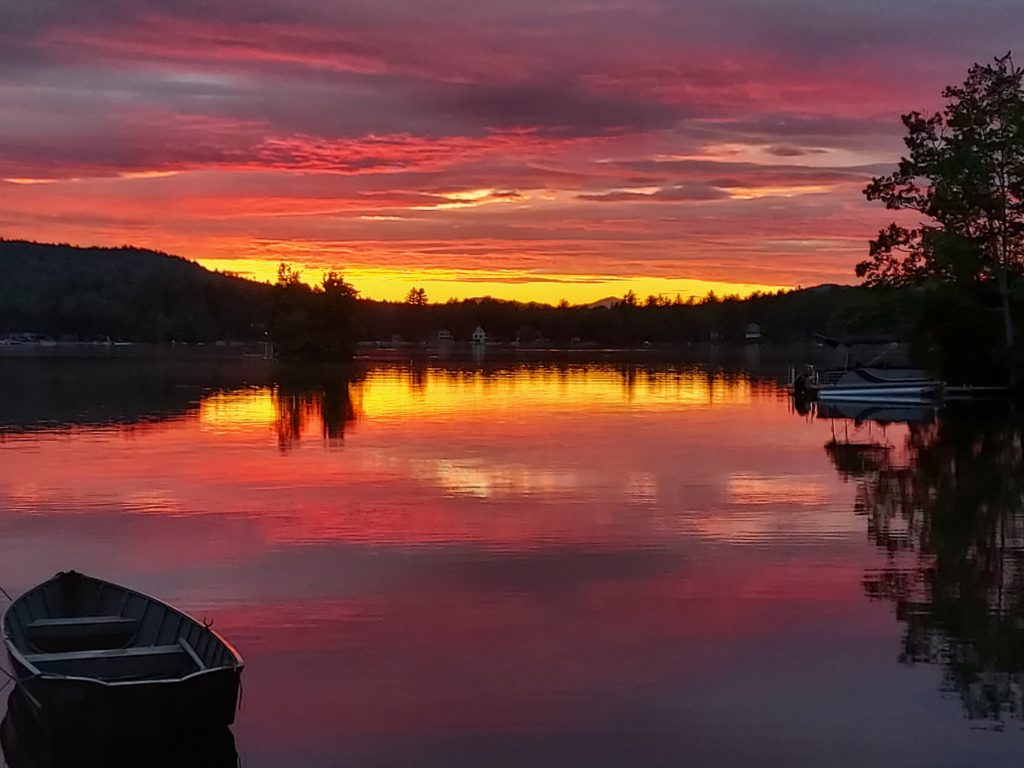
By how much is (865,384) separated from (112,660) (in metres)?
45.6

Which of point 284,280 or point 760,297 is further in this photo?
point 760,297

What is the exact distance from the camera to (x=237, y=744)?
11.2 meters

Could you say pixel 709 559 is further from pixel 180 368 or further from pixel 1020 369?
pixel 180 368

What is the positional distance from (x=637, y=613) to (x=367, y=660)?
3.64 m

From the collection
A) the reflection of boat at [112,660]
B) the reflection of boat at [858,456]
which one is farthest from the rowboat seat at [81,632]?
the reflection of boat at [858,456]

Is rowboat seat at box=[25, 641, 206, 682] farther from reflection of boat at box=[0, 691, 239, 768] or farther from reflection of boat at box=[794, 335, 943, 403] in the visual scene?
reflection of boat at box=[794, 335, 943, 403]

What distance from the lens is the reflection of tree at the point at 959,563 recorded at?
13.3m

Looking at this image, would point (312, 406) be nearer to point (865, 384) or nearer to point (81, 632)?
point (865, 384)

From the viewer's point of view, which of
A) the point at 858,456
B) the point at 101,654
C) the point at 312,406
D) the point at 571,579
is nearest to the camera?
the point at 101,654

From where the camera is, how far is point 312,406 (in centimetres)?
4897

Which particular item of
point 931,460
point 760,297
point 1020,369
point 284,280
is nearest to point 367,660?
point 931,460

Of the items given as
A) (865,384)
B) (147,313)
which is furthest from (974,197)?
(147,313)

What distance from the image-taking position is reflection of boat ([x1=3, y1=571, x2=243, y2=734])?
10258 millimetres

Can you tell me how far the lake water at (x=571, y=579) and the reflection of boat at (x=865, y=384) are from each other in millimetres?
14920
